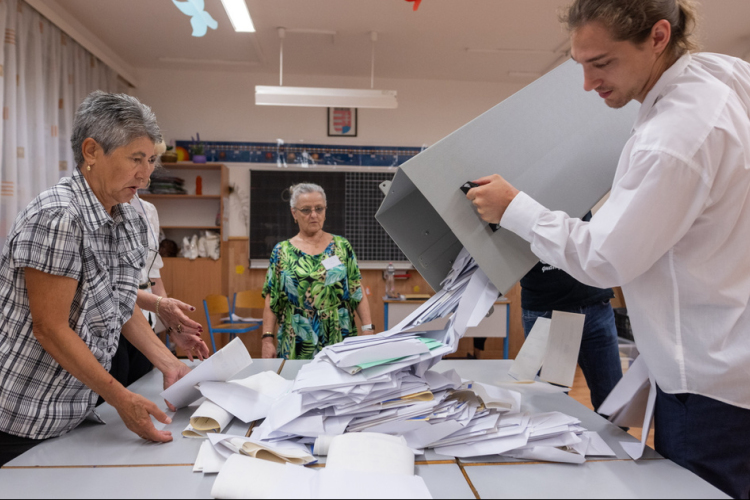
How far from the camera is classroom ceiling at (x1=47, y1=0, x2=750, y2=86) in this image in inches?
141

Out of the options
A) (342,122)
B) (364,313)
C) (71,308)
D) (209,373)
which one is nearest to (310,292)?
(364,313)

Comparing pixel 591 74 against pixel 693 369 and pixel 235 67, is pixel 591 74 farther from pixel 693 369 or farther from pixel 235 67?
pixel 235 67

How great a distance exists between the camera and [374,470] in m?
0.84

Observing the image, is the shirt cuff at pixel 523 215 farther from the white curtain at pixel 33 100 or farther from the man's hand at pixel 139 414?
the white curtain at pixel 33 100

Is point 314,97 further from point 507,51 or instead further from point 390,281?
point 390,281

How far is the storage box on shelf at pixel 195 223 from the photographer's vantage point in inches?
188

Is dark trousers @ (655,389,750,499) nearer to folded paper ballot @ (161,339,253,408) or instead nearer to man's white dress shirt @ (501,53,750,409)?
man's white dress shirt @ (501,53,750,409)

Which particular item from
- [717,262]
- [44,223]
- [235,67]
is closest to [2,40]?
[235,67]

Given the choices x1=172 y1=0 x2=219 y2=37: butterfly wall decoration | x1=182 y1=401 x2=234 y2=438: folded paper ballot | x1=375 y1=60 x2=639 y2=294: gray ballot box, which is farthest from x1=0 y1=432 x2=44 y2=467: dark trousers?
x1=172 y1=0 x2=219 y2=37: butterfly wall decoration

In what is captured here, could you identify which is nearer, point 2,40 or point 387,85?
point 2,40

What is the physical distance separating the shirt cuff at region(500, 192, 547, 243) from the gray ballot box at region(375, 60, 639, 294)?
0.26 ft

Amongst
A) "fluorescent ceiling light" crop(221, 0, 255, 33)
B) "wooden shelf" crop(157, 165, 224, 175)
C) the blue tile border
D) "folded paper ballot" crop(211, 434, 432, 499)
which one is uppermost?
"fluorescent ceiling light" crop(221, 0, 255, 33)

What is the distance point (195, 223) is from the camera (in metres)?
5.02

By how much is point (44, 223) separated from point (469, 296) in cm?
92
